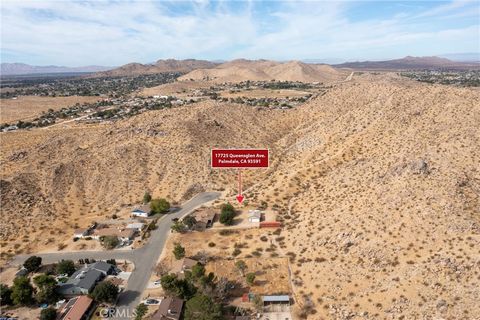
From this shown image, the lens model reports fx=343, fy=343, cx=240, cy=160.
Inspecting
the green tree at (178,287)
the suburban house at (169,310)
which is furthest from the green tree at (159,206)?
the suburban house at (169,310)

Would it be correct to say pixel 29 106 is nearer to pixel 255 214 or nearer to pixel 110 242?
pixel 110 242

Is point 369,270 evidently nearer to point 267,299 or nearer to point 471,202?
point 267,299

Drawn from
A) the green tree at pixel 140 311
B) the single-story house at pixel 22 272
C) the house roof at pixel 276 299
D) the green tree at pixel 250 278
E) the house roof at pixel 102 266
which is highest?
the green tree at pixel 250 278

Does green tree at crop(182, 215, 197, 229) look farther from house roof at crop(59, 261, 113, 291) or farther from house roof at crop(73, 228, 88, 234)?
house roof at crop(73, 228, 88, 234)

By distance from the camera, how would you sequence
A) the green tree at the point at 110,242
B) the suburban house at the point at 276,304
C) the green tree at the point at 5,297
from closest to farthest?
1. the suburban house at the point at 276,304
2. the green tree at the point at 5,297
3. the green tree at the point at 110,242

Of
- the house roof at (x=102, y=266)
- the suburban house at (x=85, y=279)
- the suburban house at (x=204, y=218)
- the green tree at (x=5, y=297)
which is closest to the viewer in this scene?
the green tree at (x=5, y=297)

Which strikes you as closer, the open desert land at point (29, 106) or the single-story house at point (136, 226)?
the single-story house at point (136, 226)

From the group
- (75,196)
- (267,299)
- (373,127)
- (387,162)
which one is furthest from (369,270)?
(75,196)

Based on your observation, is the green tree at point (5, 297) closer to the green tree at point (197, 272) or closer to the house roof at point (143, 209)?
the green tree at point (197, 272)
